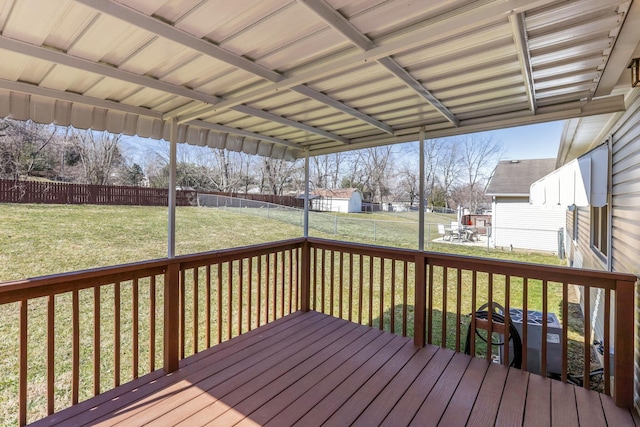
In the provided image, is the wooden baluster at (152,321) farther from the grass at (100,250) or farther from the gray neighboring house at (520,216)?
the gray neighboring house at (520,216)

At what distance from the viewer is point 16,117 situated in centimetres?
226

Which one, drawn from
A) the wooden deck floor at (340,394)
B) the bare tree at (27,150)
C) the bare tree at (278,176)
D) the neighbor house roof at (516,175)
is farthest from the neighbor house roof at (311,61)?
the neighbor house roof at (516,175)

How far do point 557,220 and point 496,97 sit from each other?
1117 centimetres

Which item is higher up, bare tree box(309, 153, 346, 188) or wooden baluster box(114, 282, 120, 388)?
bare tree box(309, 153, 346, 188)

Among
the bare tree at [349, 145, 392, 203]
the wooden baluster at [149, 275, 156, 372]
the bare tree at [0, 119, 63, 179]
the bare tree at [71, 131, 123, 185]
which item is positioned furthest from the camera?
the bare tree at [349, 145, 392, 203]

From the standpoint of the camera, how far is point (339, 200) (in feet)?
35.5

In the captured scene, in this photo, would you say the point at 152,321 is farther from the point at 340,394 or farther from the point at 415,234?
the point at 415,234

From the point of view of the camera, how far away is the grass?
156 inches

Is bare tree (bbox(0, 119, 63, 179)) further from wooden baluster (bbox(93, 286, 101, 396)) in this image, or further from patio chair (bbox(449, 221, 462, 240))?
patio chair (bbox(449, 221, 462, 240))

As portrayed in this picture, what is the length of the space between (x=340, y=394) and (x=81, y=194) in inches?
243

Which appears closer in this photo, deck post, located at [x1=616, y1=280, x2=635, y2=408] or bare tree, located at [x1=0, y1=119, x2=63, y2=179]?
deck post, located at [x1=616, y1=280, x2=635, y2=408]

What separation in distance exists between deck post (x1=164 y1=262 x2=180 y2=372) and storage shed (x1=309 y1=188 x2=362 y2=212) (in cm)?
720

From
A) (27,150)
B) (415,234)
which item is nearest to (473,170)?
(415,234)

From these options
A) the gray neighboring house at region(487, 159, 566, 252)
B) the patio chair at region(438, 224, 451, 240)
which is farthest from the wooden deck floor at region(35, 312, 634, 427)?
the gray neighboring house at region(487, 159, 566, 252)
